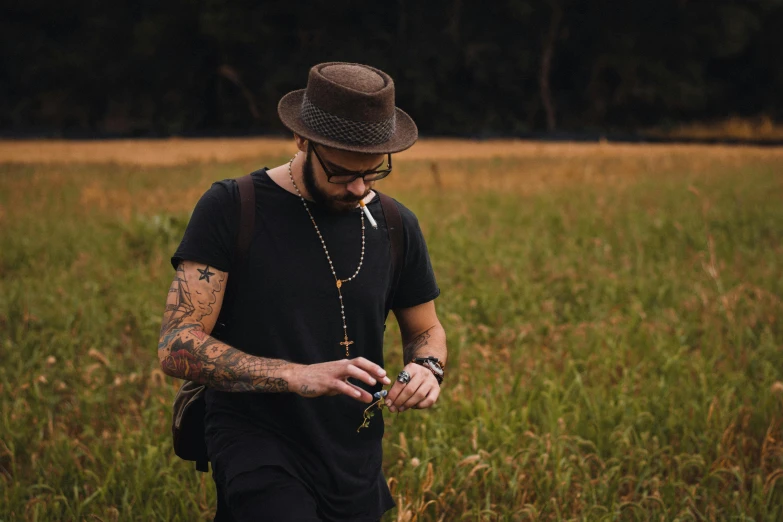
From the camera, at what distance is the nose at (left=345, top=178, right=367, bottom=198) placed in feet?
8.39

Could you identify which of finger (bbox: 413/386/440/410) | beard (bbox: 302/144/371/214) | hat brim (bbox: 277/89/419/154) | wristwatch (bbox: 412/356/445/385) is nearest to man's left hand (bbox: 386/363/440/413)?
finger (bbox: 413/386/440/410)

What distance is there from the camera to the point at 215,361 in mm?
2428

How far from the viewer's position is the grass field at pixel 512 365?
403 cm

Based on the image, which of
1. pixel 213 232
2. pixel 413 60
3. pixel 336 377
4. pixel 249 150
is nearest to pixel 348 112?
pixel 213 232

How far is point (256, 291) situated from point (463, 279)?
5.55m

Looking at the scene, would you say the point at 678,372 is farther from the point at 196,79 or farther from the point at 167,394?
the point at 196,79

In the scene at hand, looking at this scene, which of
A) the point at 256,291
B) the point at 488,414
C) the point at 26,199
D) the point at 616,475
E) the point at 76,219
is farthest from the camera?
the point at 26,199

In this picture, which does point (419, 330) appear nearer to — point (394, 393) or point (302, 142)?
point (394, 393)

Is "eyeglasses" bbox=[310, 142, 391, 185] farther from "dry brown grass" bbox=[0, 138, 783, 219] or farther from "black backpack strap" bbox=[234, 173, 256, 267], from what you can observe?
"dry brown grass" bbox=[0, 138, 783, 219]

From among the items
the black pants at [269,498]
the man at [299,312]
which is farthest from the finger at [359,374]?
the black pants at [269,498]

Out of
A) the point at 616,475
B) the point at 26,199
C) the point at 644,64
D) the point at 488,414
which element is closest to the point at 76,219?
the point at 26,199

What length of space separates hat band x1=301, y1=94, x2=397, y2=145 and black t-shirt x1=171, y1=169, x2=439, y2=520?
9.3 inches

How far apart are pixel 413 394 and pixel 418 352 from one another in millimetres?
368

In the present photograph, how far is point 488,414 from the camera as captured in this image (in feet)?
15.1
